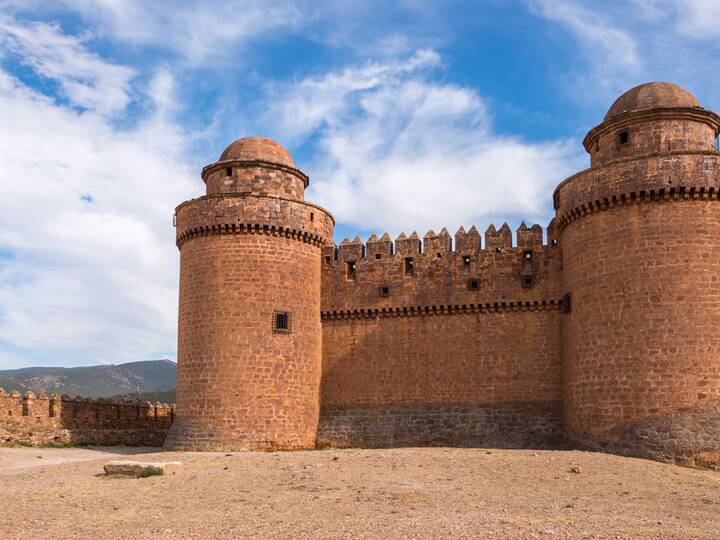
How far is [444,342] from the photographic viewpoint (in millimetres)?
22828

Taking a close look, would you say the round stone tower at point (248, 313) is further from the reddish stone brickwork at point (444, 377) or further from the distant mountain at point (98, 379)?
the distant mountain at point (98, 379)

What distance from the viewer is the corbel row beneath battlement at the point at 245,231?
22.5 m

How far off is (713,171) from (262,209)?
494 inches

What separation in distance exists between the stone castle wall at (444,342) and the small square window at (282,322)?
1864 millimetres

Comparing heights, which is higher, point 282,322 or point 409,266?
point 409,266

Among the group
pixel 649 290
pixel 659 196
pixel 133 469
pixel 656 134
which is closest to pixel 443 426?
pixel 649 290

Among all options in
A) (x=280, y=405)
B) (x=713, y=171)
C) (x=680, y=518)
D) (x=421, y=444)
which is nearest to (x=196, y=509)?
(x=680, y=518)

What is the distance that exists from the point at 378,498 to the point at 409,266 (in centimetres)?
1167

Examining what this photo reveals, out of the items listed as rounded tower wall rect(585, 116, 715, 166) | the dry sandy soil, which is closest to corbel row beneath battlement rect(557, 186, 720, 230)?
rounded tower wall rect(585, 116, 715, 166)

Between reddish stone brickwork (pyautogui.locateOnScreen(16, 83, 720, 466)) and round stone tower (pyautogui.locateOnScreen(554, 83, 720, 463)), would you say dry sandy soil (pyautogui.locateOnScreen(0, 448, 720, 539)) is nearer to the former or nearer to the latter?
round stone tower (pyautogui.locateOnScreen(554, 83, 720, 463))

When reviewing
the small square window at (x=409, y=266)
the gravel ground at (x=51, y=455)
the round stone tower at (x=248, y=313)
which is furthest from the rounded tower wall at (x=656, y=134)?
the gravel ground at (x=51, y=455)

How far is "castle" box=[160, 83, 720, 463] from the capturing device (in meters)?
18.4

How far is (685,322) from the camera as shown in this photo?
1820 centimetres

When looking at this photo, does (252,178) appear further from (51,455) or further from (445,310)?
(51,455)
